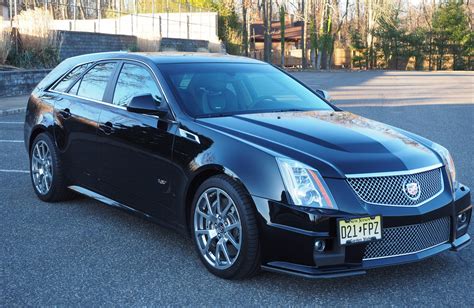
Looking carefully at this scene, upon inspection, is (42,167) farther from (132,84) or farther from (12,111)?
(12,111)

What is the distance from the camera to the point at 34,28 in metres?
21.5

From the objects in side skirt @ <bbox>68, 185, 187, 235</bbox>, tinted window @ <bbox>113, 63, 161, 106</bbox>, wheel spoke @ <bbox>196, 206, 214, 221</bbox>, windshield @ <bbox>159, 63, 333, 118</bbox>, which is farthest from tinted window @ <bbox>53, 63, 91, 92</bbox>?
wheel spoke @ <bbox>196, 206, 214, 221</bbox>

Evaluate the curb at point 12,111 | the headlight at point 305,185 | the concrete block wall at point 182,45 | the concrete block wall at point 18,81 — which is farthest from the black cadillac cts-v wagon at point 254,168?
the concrete block wall at point 182,45

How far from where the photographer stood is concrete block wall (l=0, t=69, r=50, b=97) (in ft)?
59.7

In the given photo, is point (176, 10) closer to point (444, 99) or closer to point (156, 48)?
point (156, 48)

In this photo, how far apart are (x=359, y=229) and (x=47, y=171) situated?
3.85 meters

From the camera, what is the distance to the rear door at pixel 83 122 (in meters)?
5.67

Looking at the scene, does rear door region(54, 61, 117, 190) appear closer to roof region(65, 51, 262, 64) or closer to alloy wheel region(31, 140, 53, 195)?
roof region(65, 51, 262, 64)

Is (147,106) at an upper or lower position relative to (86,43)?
lower

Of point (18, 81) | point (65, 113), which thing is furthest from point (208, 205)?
point (18, 81)

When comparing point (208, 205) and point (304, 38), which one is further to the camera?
point (304, 38)

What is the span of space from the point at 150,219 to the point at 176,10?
134 ft

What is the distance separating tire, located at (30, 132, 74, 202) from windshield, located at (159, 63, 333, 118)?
1804mm

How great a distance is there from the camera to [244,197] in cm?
405
